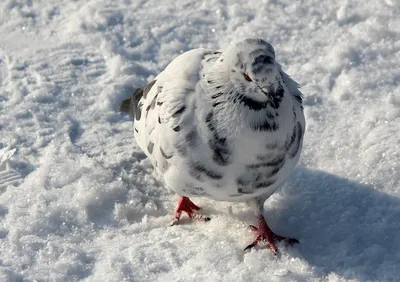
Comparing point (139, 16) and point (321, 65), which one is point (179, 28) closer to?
point (139, 16)

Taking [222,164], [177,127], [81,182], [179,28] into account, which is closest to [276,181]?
[222,164]

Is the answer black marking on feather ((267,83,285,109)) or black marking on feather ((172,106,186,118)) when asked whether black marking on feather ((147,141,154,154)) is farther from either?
black marking on feather ((267,83,285,109))

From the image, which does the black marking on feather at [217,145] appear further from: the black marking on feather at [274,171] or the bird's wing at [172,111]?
the black marking on feather at [274,171]

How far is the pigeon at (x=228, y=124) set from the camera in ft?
11.7

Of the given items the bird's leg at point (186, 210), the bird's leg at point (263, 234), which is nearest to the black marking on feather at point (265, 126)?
the bird's leg at point (263, 234)

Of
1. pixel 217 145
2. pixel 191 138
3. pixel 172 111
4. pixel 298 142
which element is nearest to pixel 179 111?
pixel 172 111

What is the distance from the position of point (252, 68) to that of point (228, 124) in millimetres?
342

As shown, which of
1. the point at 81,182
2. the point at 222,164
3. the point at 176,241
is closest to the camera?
the point at 222,164

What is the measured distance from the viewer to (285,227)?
14.2 ft

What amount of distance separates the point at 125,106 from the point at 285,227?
1.46 meters

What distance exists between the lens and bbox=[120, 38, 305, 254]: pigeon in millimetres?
3555

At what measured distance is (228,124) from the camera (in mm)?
3627

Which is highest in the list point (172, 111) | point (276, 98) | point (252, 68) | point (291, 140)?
point (252, 68)

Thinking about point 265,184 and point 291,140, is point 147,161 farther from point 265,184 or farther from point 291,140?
point 291,140
